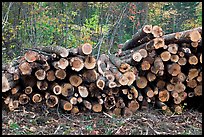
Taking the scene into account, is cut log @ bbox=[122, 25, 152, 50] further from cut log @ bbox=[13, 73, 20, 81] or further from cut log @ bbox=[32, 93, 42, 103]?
cut log @ bbox=[13, 73, 20, 81]

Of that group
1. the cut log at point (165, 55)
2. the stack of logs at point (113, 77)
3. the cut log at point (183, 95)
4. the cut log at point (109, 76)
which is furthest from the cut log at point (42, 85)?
the cut log at point (183, 95)

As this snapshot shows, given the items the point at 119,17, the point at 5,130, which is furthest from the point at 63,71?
the point at 119,17

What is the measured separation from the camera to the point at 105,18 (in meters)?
12.2

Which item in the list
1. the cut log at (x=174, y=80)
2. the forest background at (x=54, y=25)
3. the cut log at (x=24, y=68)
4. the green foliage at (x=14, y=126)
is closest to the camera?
the green foliage at (x=14, y=126)

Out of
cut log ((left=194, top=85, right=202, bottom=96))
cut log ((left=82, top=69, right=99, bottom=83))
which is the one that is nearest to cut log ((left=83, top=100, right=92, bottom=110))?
cut log ((left=82, top=69, right=99, bottom=83))

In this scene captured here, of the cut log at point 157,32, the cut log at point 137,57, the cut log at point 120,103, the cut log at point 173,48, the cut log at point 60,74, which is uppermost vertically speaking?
the cut log at point 157,32

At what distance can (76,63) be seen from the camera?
4.74 metres

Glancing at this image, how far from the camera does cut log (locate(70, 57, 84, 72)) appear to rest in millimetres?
4730

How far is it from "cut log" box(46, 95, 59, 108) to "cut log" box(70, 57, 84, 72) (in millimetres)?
547

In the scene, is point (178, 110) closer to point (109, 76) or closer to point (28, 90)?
point (109, 76)

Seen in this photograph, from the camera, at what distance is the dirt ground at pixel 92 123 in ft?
13.8

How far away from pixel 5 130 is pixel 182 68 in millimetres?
2952

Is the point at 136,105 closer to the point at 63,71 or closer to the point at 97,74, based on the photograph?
the point at 97,74

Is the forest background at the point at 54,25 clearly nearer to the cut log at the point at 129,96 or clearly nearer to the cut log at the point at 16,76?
the cut log at the point at 16,76
